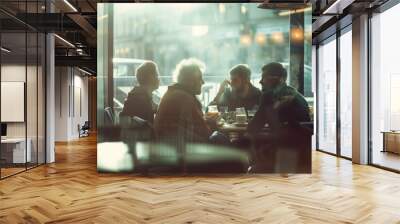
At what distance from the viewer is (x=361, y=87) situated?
8188mm

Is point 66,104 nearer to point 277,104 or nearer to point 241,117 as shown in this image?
point 241,117

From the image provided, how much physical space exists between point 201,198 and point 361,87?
5142 millimetres

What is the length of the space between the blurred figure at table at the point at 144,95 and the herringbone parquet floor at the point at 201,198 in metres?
1.13

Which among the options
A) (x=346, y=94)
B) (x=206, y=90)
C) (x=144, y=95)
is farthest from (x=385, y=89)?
(x=144, y=95)

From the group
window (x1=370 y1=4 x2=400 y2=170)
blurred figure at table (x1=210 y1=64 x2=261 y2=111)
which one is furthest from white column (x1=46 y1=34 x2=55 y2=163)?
window (x1=370 y1=4 x2=400 y2=170)

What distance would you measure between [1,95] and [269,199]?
5212mm

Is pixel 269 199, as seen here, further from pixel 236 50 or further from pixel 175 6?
pixel 175 6

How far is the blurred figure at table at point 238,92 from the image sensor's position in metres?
6.61

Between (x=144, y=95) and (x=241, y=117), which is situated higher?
(x=144, y=95)

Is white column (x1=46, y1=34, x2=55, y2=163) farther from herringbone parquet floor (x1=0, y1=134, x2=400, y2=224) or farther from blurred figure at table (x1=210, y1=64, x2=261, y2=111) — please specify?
blurred figure at table (x1=210, y1=64, x2=261, y2=111)

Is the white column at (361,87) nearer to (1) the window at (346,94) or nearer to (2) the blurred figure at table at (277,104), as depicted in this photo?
(1) the window at (346,94)

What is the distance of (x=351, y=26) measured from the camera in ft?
28.9

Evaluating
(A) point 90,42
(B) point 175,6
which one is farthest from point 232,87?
(A) point 90,42

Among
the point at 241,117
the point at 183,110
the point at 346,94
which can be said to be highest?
the point at 346,94
